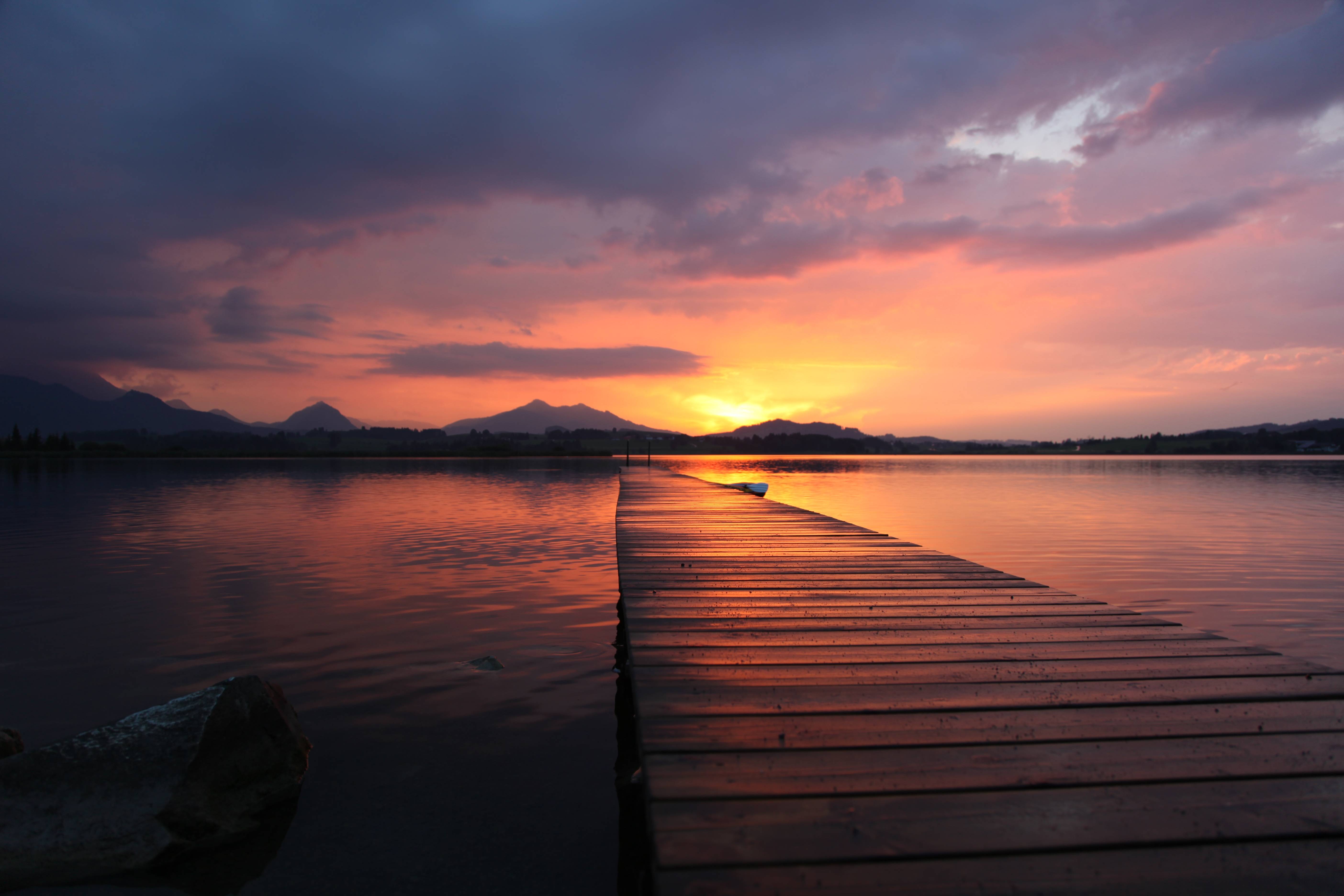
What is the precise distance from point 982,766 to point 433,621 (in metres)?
8.65

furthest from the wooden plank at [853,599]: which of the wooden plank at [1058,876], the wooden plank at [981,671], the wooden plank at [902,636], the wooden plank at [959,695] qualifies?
the wooden plank at [1058,876]

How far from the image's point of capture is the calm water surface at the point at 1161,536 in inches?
427

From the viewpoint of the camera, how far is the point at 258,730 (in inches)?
191

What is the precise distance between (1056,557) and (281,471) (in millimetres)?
66619

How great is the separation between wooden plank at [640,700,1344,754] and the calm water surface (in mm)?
7050

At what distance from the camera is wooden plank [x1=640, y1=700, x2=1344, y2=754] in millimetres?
3109

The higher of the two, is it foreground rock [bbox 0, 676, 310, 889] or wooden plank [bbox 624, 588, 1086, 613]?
wooden plank [bbox 624, 588, 1086, 613]

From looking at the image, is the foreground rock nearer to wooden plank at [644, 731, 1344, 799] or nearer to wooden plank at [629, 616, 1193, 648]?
wooden plank at [629, 616, 1193, 648]

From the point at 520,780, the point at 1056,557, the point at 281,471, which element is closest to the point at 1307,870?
the point at 520,780

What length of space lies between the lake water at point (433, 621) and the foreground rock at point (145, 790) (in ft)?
0.76

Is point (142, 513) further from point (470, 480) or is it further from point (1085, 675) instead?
point (1085, 675)

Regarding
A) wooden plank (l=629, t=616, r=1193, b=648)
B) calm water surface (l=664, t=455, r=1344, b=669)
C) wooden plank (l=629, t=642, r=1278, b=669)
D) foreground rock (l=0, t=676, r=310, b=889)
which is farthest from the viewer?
calm water surface (l=664, t=455, r=1344, b=669)

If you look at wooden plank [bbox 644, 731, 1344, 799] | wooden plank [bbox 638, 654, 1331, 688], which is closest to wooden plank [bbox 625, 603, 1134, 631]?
wooden plank [bbox 638, 654, 1331, 688]

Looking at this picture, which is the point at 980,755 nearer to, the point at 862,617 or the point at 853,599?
the point at 862,617
